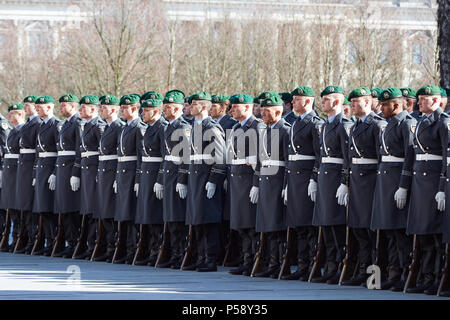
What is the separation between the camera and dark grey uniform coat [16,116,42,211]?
Answer: 1817 centimetres

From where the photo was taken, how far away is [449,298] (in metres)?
12.4

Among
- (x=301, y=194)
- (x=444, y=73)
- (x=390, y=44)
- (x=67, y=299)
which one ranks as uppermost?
(x=390, y=44)

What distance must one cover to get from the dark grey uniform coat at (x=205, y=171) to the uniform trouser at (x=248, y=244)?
1.40 ft

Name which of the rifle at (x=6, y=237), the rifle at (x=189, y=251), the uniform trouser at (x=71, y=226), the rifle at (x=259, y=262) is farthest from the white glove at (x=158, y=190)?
the rifle at (x=6, y=237)

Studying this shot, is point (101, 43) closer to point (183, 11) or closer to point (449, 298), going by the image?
point (183, 11)

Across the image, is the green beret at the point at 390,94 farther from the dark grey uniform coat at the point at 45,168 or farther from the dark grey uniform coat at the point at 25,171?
the dark grey uniform coat at the point at 25,171

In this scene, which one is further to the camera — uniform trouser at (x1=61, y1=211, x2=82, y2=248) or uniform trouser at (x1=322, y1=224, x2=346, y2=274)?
uniform trouser at (x1=61, y1=211, x2=82, y2=248)

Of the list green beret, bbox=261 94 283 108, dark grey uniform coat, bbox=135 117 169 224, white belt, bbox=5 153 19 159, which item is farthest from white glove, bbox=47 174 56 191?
green beret, bbox=261 94 283 108

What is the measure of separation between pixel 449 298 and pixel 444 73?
5871 millimetres

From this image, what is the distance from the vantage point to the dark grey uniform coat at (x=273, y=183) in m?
14.6

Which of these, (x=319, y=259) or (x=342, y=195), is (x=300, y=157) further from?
(x=319, y=259)

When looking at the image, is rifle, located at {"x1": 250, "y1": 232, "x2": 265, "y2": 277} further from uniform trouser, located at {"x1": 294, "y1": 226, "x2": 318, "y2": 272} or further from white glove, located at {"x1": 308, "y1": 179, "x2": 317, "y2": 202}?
white glove, located at {"x1": 308, "y1": 179, "x2": 317, "y2": 202}

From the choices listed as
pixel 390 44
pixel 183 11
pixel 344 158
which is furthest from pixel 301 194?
pixel 183 11

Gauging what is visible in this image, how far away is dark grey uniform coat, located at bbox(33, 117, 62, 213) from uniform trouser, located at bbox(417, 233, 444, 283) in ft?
21.5
